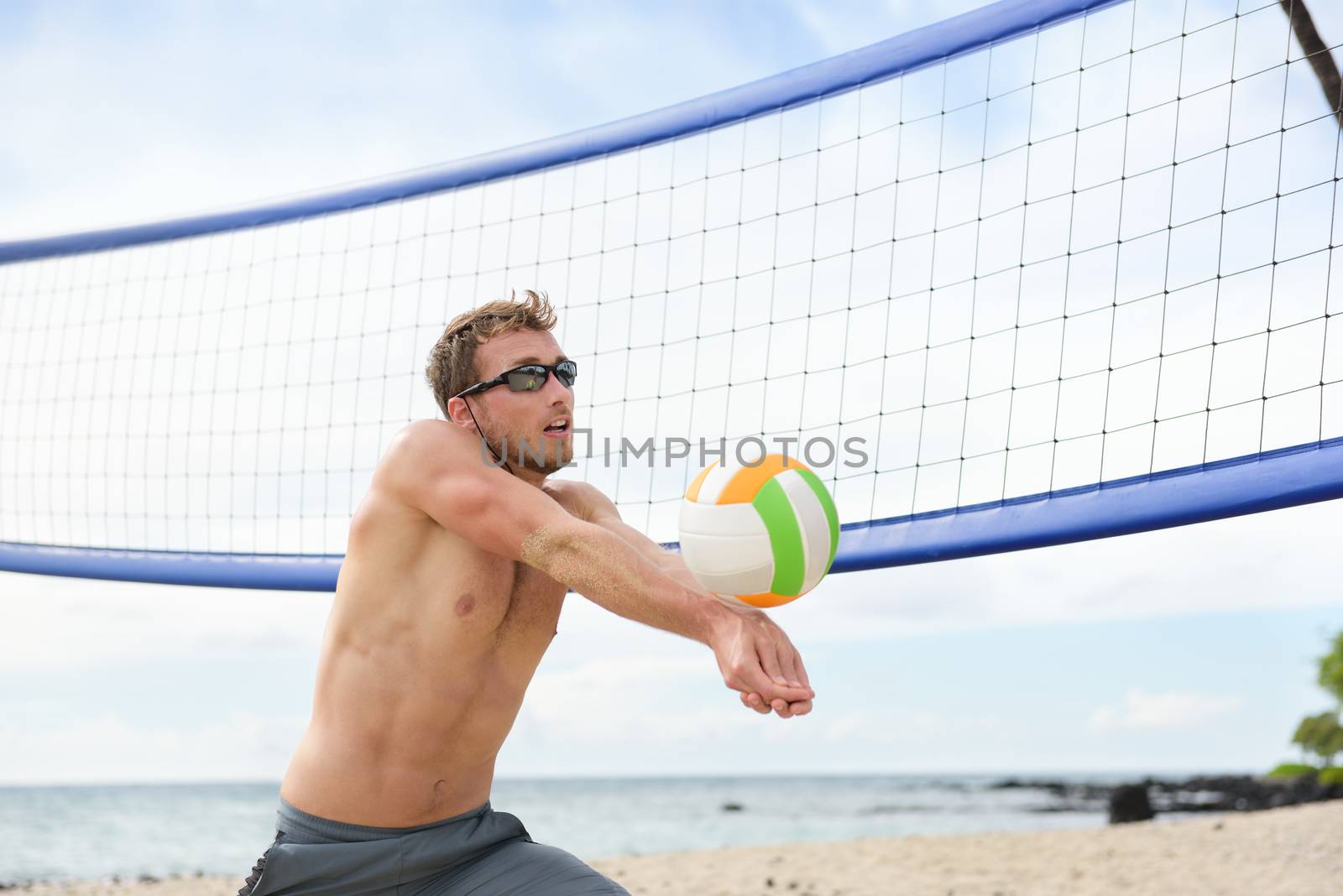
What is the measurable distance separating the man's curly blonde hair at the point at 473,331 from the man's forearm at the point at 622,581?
0.68 meters

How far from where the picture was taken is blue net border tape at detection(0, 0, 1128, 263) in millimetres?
3529

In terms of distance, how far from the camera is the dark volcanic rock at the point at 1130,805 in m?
13.7

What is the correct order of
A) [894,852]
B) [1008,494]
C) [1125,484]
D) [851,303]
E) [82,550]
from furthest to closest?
[894,852]
[82,550]
[851,303]
[1008,494]
[1125,484]

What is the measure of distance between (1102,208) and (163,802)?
3265 cm

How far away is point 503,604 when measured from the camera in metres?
2.53

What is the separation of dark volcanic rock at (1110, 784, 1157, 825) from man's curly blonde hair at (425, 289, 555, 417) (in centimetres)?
1328

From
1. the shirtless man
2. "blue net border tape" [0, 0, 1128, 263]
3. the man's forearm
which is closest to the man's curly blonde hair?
the shirtless man

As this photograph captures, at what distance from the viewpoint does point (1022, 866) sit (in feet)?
24.0

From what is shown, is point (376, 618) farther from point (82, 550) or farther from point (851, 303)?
point (82, 550)

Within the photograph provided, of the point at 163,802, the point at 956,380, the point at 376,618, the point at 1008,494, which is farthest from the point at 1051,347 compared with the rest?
the point at 163,802

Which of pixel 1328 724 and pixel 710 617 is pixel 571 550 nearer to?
pixel 710 617

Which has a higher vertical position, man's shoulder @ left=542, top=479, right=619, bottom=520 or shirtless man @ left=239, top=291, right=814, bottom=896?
man's shoulder @ left=542, top=479, right=619, bottom=520

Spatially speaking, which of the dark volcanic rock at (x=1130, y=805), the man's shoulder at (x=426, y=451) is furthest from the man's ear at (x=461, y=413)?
the dark volcanic rock at (x=1130, y=805)

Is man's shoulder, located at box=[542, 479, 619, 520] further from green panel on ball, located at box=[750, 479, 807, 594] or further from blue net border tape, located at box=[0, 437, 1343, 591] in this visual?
blue net border tape, located at box=[0, 437, 1343, 591]
